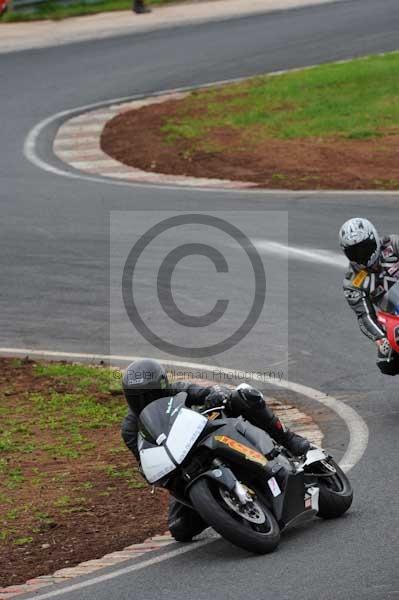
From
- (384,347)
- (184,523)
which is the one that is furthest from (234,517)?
(384,347)

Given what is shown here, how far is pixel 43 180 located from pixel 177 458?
569 inches

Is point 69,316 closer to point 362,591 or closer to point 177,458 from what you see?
point 177,458

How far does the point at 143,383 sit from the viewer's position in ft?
29.8

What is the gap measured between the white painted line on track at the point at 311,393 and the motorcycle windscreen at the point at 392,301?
1090 millimetres

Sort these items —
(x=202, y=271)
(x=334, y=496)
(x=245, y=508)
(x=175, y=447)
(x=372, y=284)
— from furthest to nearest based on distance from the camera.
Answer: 1. (x=202, y=271)
2. (x=372, y=284)
3. (x=334, y=496)
4. (x=175, y=447)
5. (x=245, y=508)

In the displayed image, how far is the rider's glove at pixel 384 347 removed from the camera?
461 inches

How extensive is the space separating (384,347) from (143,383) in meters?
3.41

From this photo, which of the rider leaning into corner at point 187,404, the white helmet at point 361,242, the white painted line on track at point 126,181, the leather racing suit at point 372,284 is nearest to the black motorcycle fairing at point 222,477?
the rider leaning into corner at point 187,404

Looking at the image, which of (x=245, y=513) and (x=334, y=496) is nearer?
(x=245, y=513)

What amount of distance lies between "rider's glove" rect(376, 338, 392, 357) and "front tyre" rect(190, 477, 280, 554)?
133 inches

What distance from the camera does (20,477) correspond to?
37.9ft

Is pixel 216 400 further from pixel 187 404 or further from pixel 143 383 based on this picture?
pixel 143 383

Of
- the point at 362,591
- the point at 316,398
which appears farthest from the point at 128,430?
the point at 316,398

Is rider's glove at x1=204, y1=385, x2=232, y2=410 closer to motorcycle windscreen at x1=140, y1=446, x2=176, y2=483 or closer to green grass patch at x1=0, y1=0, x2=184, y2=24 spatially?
motorcycle windscreen at x1=140, y1=446, x2=176, y2=483
